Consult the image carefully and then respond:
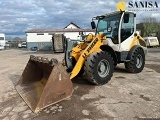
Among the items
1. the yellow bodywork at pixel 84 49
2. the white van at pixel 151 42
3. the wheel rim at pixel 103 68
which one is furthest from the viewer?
the white van at pixel 151 42

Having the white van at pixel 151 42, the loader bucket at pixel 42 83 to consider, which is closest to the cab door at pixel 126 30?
the loader bucket at pixel 42 83

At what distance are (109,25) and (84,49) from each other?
1.80 meters

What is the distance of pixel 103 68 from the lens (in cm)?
661

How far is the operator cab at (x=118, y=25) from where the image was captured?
7402 millimetres

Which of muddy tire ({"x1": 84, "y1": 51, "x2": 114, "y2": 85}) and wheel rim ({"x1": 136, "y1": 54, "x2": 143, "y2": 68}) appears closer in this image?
muddy tire ({"x1": 84, "y1": 51, "x2": 114, "y2": 85})

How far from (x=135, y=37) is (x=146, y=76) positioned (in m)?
1.51

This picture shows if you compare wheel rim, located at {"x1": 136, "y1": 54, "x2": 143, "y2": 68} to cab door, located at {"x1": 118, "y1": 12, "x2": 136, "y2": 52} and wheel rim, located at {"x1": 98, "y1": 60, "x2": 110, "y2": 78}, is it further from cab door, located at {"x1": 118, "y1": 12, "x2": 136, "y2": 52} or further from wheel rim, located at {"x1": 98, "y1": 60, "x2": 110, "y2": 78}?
wheel rim, located at {"x1": 98, "y1": 60, "x2": 110, "y2": 78}

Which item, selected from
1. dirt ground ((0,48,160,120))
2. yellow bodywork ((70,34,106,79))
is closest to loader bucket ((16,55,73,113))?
dirt ground ((0,48,160,120))

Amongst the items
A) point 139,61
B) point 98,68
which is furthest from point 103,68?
point 139,61

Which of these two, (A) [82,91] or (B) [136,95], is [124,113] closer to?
(B) [136,95]

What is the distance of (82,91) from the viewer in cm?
602

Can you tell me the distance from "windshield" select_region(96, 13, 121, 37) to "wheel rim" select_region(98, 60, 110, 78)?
1.35 metres

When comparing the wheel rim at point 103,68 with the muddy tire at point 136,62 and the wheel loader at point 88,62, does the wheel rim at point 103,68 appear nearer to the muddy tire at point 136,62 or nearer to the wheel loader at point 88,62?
the wheel loader at point 88,62

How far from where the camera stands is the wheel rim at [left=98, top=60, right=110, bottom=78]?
6476 mm
